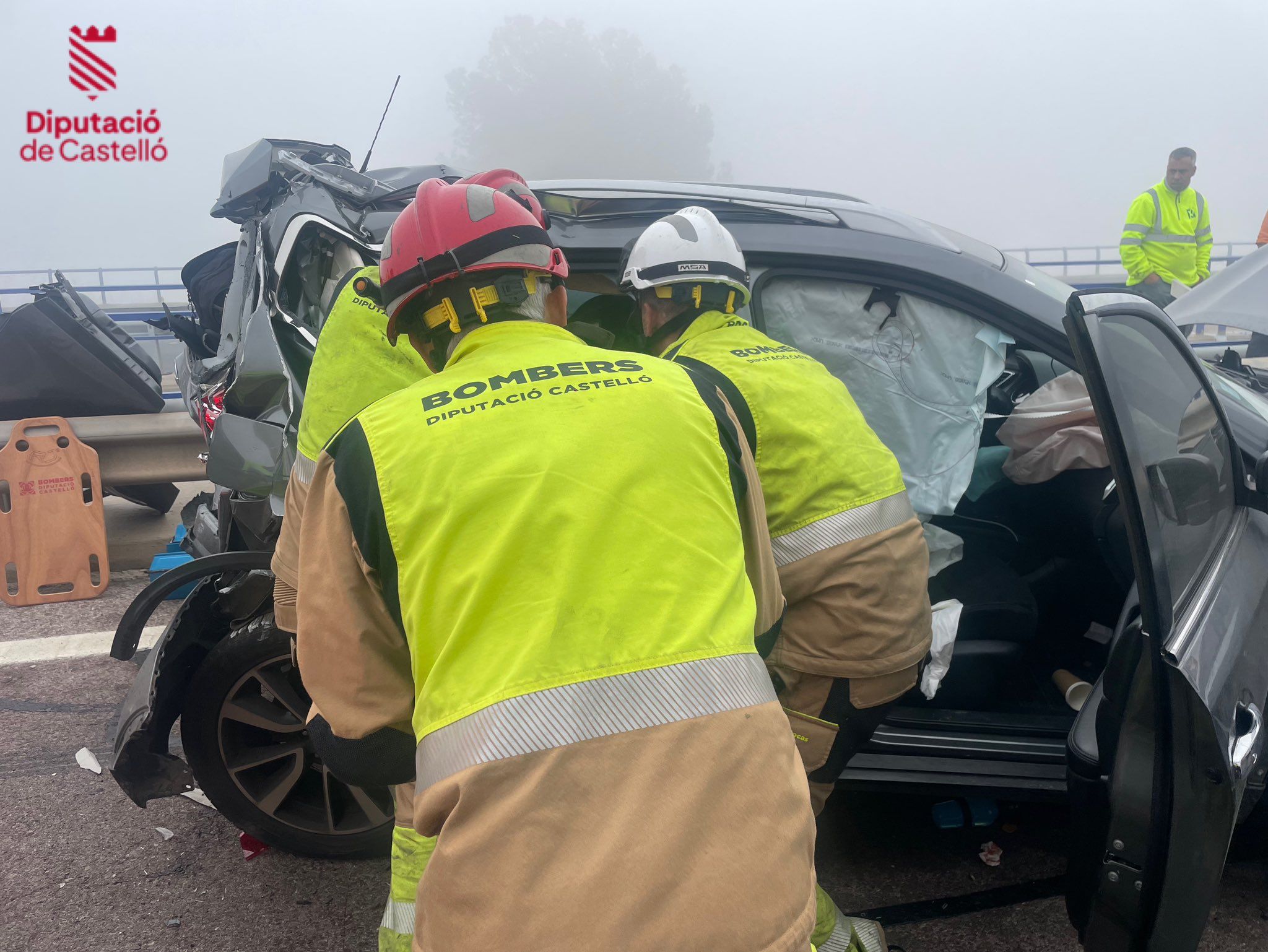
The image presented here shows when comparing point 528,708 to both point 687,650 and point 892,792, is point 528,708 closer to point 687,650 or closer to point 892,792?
point 687,650

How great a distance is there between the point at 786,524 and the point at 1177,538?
0.78 meters

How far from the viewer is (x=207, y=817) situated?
2.90 m

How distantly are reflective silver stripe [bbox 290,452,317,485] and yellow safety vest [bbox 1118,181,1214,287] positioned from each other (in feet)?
26.5

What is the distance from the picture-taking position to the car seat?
2676mm

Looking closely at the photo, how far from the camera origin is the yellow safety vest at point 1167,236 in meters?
7.97

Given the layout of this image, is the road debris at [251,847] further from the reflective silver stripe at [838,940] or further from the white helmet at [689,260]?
the white helmet at [689,260]

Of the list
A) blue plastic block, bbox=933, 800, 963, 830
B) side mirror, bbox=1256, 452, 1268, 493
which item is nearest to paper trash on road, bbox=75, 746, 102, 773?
blue plastic block, bbox=933, 800, 963, 830

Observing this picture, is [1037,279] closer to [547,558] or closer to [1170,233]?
[547,558]

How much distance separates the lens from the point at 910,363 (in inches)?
106

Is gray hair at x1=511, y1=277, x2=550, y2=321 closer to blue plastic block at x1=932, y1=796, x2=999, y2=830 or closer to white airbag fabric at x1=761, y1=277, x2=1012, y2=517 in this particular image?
white airbag fabric at x1=761, y1=277, x2=1012, y2=517

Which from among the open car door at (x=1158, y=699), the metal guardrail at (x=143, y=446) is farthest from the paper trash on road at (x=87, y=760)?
the open car door at (x=1158, y=699)

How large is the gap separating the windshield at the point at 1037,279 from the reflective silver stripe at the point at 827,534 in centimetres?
98

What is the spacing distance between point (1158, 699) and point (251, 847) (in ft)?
8.05

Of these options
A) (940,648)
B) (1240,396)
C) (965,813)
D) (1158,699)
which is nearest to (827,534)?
(940,648)
